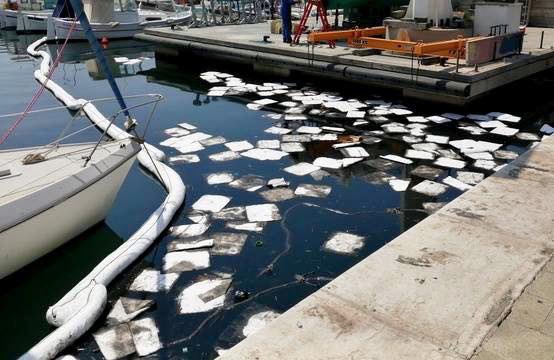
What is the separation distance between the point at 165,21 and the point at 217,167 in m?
21.7

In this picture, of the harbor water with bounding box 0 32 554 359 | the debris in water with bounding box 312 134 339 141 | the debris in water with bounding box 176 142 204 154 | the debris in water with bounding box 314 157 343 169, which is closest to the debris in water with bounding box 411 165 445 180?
the harbor water with bounding box 0 32 554 359

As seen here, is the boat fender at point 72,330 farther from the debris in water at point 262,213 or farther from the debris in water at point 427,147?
the debris in water at point 427,147

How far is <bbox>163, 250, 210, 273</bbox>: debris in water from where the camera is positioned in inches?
222

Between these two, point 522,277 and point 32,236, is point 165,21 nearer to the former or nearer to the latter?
point 32,236

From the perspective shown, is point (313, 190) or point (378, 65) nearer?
point (313, 190)

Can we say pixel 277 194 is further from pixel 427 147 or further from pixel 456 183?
pixel 427 147

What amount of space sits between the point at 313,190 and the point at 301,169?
2.74 ft

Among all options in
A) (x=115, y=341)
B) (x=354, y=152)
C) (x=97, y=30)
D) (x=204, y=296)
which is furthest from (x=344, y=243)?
(x=97, y=30)

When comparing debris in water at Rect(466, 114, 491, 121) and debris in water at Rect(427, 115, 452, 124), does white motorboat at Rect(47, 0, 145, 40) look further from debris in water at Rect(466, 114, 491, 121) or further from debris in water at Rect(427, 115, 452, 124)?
debris in water at Rect(466, 114, 491, 121)

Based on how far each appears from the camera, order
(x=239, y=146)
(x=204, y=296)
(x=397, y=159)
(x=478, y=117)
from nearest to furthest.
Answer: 1. (x=204, y=296)
2. (x=397, y=159)
3. (x=239, y=146)
4. (x=478, y=117)

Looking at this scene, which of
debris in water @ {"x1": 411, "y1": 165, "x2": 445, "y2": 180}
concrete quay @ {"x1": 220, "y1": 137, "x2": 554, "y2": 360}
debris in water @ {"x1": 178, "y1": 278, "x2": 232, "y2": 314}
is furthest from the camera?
debris in water @ {"x1": 411, "y1": 165, "x2": 445, "y2": 180}

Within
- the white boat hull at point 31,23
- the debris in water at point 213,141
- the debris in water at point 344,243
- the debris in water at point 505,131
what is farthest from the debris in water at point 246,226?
the white boat hull at point 31,23

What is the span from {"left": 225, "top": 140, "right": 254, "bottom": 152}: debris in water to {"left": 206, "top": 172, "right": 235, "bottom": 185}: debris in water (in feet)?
3.78

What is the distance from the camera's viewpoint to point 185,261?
5785 millimetres
